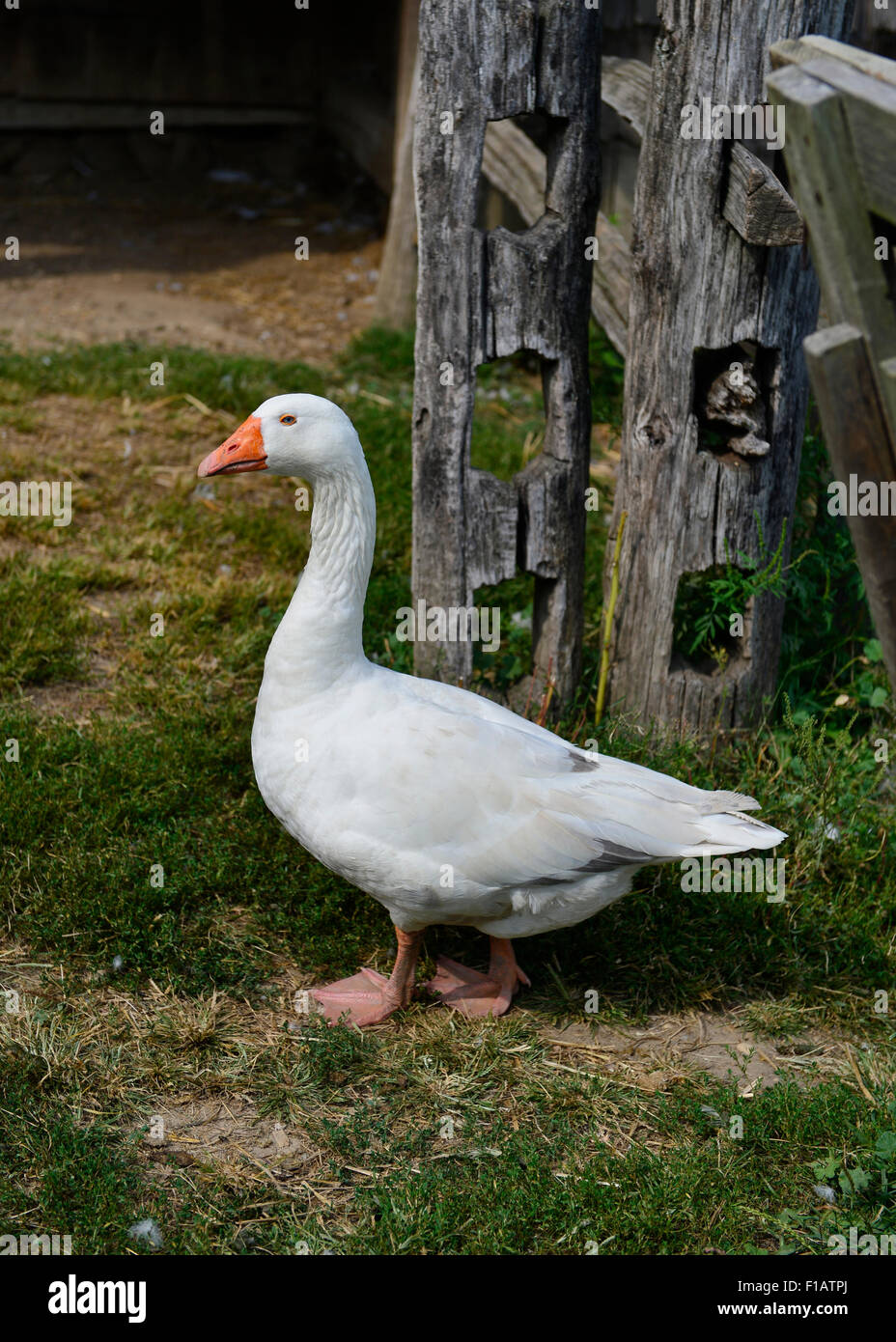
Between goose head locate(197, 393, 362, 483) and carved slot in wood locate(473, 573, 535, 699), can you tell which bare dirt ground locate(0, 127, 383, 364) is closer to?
carved slot in wood locate(473, 573, 535, 699)

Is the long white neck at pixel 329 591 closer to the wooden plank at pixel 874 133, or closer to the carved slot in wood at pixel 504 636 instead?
the carved slot in wood at pixel 504 636

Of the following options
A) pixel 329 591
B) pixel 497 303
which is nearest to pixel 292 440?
pixel 329 591

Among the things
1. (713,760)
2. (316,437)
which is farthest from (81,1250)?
(713,760)

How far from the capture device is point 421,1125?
3.19 metres

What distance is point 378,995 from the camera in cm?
357

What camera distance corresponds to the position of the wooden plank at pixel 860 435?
5.23 feet

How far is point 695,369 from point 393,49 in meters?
7.97

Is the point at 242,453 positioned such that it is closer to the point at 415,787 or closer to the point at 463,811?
the point at 415,787

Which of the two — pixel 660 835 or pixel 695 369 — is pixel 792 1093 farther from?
pixel 695 369

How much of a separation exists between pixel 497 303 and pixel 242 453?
1026 mm

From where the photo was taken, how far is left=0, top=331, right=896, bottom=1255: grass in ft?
9.66

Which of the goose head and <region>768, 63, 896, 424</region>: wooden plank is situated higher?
<region>768, 63, 896, 424</region>: wooden plank

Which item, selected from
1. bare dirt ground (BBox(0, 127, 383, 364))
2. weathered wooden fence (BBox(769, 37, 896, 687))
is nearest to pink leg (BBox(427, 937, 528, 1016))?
weathered wooden fence (BBox(769, 37, 896, 687))

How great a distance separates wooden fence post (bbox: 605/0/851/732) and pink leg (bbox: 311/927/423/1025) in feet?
4.13
